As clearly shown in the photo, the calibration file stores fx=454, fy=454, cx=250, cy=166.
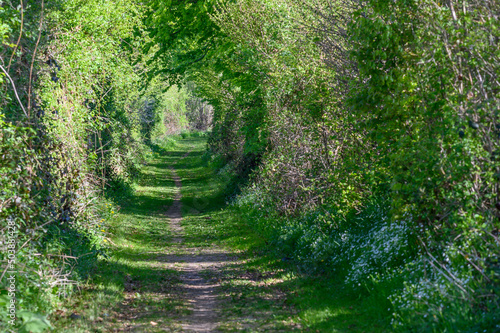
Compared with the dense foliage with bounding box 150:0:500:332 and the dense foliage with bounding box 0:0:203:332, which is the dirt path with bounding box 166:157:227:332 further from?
the dense foliage with bounding box 0:0:203:332

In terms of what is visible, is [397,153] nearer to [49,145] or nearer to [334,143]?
[334,143]

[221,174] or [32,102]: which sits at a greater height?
[32,102]

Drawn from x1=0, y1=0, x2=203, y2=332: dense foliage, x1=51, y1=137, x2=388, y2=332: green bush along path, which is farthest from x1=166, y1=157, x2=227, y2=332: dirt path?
x1=0, y1=0, x2=203, y2=332: dense foliage

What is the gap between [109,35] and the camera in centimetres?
1301

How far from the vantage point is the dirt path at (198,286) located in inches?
295

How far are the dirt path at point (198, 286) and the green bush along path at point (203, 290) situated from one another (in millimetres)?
17

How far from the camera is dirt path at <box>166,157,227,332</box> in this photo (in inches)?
295

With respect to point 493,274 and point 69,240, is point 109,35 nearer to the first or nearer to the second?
point 69,240

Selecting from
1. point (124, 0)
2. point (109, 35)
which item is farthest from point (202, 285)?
point (124, 0)

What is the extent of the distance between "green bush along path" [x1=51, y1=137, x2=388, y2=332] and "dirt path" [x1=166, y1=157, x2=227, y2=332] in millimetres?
17

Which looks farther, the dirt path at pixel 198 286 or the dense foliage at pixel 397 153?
the dirt path at pixel 198 286

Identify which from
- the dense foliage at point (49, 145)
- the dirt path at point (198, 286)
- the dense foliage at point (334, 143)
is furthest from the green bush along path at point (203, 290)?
the dense foliage at point (49, 145)

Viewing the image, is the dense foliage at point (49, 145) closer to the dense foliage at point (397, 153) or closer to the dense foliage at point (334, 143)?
the dense foliage at point (334, 143)

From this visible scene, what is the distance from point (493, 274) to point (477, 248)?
648 millimetres
